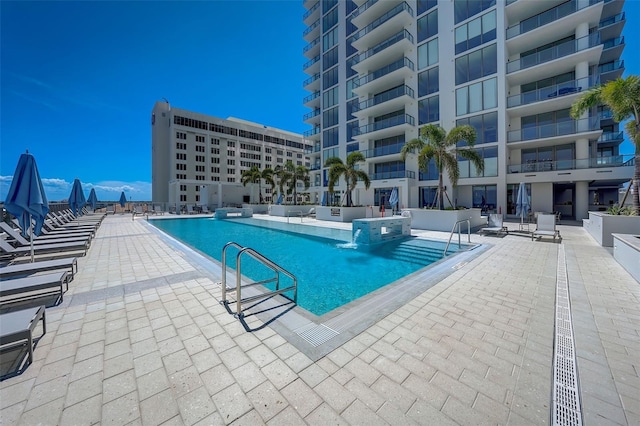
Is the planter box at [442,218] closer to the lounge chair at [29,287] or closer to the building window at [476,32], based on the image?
the lounge chair at [29,287]

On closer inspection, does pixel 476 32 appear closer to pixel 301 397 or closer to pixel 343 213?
pixel 343 213

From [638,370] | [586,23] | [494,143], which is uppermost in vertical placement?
[586,23]

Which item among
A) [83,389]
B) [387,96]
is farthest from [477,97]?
[83,389]

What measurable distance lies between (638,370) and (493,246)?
704cm

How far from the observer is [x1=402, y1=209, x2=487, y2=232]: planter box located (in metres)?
12.8

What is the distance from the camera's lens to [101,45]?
13.2 m

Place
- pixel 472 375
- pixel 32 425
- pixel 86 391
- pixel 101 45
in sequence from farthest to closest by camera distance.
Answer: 1. pixel 101 45
2. pixel 472 375
3. pixel 86 391
4. pixel 32 425

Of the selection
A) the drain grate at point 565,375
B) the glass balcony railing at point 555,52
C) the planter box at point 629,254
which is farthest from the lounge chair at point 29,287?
the glass balcony railing at point 555,52

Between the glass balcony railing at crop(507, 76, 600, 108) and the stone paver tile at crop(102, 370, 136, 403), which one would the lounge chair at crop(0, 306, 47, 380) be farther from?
the glass balcony railing at crop(507, 76, 600, 108)

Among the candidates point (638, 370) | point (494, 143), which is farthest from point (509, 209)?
point (638, 370)

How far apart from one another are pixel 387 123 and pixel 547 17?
1341cm

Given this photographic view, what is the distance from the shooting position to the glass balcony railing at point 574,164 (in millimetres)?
15672

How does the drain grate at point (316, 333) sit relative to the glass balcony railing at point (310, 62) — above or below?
below

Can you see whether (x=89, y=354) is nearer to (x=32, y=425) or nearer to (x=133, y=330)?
(x=133, y=330)
